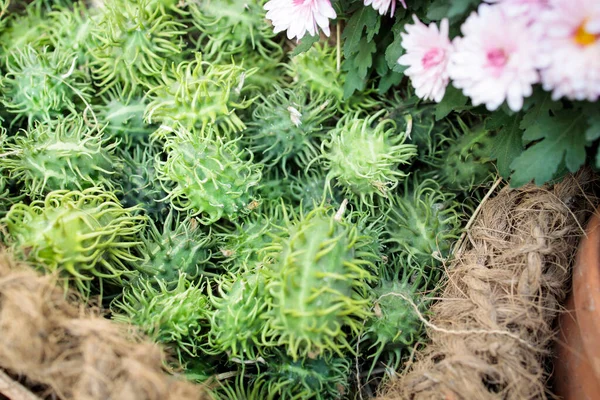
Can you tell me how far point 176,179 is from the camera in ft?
3.36

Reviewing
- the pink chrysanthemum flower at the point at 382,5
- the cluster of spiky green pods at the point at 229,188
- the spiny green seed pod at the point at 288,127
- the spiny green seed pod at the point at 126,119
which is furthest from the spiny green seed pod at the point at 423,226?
the spiny green seed pod at the point at 126,119

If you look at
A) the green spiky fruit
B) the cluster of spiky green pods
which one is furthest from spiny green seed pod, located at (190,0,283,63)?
the green spiky fruit

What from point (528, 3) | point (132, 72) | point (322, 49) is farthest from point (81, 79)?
point (528, 3)

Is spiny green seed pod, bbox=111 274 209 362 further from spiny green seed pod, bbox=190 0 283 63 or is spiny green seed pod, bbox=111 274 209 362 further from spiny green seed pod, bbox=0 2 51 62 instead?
spiny green seed pod, bbox=0 2 51 62

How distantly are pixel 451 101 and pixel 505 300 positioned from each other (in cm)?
39

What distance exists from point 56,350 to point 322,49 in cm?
85

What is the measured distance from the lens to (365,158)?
105cm

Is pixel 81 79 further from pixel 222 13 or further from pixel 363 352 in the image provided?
pixel 363 352

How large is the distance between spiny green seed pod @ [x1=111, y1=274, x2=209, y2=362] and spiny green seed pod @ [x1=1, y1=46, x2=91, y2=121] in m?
0.45

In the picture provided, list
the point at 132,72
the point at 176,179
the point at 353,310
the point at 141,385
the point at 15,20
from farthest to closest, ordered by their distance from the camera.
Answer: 1. the point at 15,20
2. the point at 132,72
3. the point at 176,179
4. the point at 353,310
5. the point at 141,385

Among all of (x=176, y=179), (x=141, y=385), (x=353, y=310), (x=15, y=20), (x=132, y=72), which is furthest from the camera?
(x=15, y=20)

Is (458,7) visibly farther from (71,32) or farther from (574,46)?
(71,32)

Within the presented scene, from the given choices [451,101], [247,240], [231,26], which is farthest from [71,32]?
[451,101]

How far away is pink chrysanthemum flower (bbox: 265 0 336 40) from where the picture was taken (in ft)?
3.42
